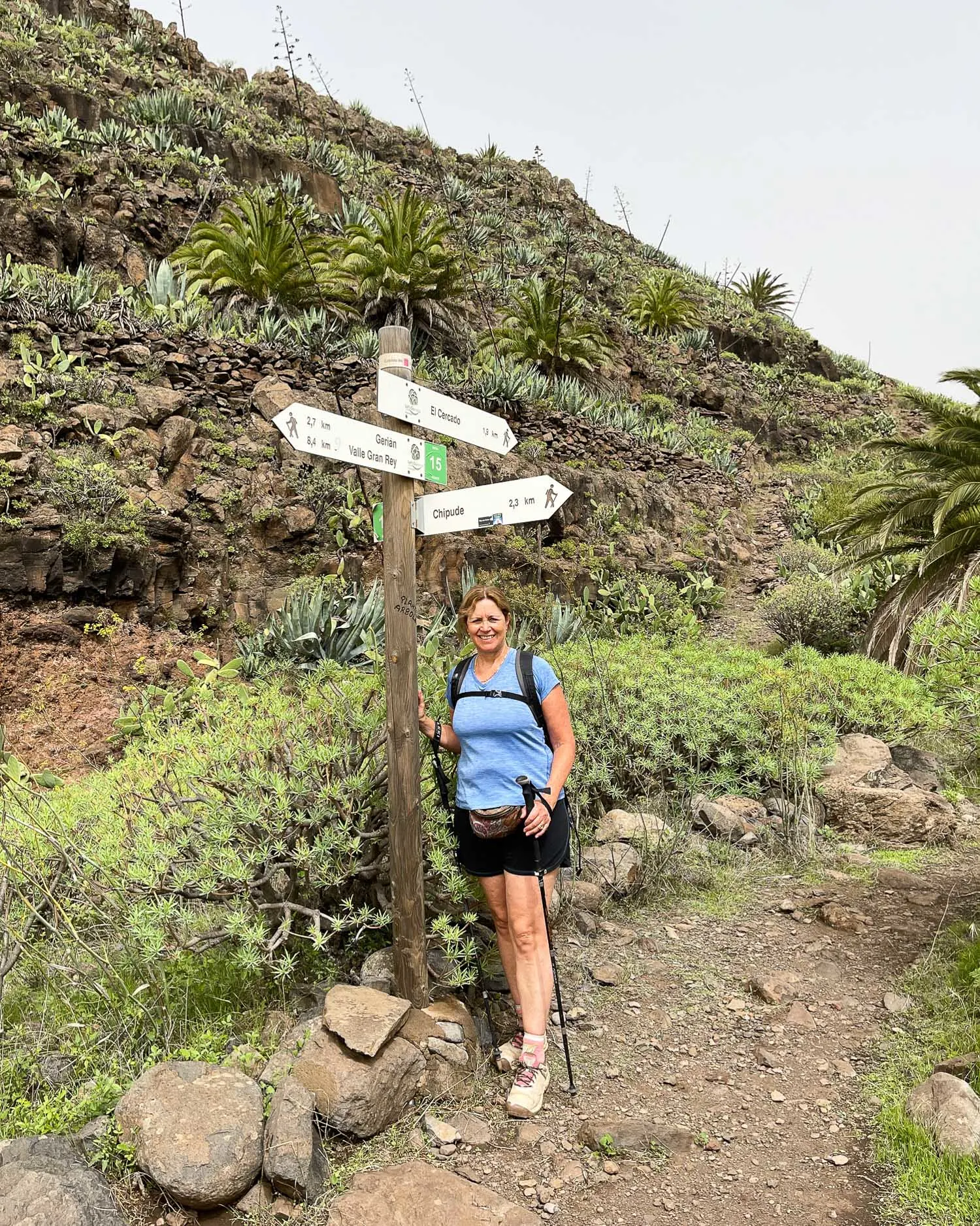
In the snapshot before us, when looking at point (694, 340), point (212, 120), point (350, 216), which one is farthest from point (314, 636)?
point (694, 340)

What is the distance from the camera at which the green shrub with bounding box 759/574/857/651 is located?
361 inches

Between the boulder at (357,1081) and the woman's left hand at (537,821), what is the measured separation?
35.7 inches

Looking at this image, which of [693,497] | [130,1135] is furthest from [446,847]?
[693,497]

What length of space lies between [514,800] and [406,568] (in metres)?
1.03

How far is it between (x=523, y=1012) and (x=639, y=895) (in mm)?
1812

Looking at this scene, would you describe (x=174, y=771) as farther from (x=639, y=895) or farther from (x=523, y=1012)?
(x=639, y=895)

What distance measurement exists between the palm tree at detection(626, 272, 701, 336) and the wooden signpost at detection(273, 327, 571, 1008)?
760 inches

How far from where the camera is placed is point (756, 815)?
543cm

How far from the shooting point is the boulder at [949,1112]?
2.44m

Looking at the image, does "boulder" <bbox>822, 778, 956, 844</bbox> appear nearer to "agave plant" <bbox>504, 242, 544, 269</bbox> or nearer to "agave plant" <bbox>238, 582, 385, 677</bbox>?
"agave plant" <bbox>238, 582, 385, 677</bbox>

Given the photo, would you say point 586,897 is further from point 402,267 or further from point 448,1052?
point 402,267

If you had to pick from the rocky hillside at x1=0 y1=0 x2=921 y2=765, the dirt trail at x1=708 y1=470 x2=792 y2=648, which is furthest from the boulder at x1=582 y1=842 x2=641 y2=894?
the dirt trail at x1=708 y1=470 x2=792 y2=648

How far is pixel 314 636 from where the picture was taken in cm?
649

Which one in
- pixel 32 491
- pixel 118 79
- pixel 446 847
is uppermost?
pixel 118 79
